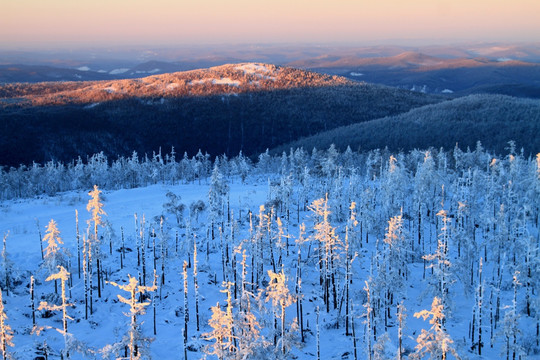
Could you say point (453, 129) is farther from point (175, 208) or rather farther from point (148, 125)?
point (148, 125)

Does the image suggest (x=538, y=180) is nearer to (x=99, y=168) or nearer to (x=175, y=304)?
(x=175, y=304)

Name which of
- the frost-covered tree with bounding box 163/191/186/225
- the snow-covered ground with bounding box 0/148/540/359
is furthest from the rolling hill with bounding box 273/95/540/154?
the frost-covered tree with bounding box 163/191/186/225

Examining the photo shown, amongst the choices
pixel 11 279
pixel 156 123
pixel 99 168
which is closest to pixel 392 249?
pixel 11 279

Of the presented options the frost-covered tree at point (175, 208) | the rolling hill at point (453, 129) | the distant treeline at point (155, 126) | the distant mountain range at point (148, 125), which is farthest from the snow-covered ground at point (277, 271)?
the distant mountain range at point (148, 125)

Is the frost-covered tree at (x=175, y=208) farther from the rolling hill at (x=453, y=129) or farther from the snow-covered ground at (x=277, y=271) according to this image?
the rolling hill at (x=453, y=129)

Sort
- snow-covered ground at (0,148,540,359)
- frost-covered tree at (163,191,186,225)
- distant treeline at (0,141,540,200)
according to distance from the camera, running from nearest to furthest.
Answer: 1. snow-covered ground at (0,148,540,359)
2. frost-covered tree at (163,191,186,225)
3. distant treeline at (0,141,540,200)

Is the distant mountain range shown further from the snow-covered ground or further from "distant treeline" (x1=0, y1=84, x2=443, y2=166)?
the snow-covered ground

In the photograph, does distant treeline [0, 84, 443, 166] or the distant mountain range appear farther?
the distant mountain range

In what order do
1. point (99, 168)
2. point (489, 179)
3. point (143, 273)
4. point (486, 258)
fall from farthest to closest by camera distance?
point (99, 168), point (489, 179), point (486, 258), point (143, 273)
